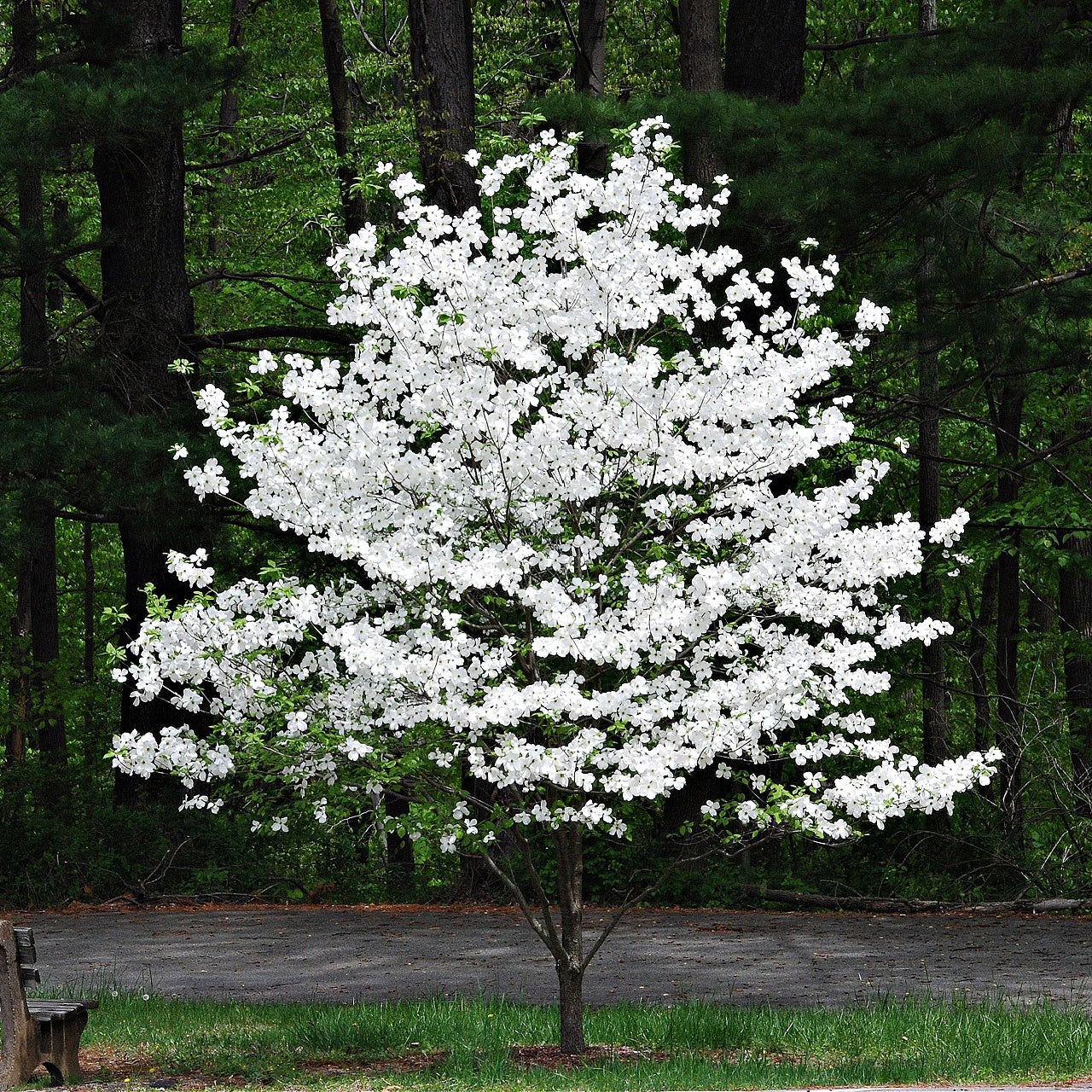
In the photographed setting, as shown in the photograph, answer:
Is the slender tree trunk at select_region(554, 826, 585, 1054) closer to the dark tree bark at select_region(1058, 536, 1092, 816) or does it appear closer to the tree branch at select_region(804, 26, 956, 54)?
the dark tree bark at select_region(1058, 536, 1092, 816)

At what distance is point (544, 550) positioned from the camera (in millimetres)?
6527

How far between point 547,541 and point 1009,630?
501 inches

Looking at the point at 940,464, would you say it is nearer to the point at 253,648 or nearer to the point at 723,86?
the point at 723,86

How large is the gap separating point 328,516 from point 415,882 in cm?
886

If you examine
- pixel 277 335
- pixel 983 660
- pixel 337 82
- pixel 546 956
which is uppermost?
pixel 337 82

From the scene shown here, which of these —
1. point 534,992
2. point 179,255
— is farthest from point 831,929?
point 179,255

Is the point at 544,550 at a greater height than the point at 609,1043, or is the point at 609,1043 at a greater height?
the point at 544,550

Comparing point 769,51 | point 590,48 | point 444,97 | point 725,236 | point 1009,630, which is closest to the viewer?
point 725,236

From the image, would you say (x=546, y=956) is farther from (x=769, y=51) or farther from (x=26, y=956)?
(x=769, y=51)

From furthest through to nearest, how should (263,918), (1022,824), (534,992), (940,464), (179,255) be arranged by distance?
(940,464)
(179,255)
(1022,824)
(263,918)
(534,992)

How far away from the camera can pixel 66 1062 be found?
255 inches

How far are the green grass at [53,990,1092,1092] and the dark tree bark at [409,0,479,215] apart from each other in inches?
298

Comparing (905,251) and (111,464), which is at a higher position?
(905,251)

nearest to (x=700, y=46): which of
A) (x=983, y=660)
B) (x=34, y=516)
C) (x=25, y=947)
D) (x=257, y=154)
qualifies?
(x=257, y=154)
